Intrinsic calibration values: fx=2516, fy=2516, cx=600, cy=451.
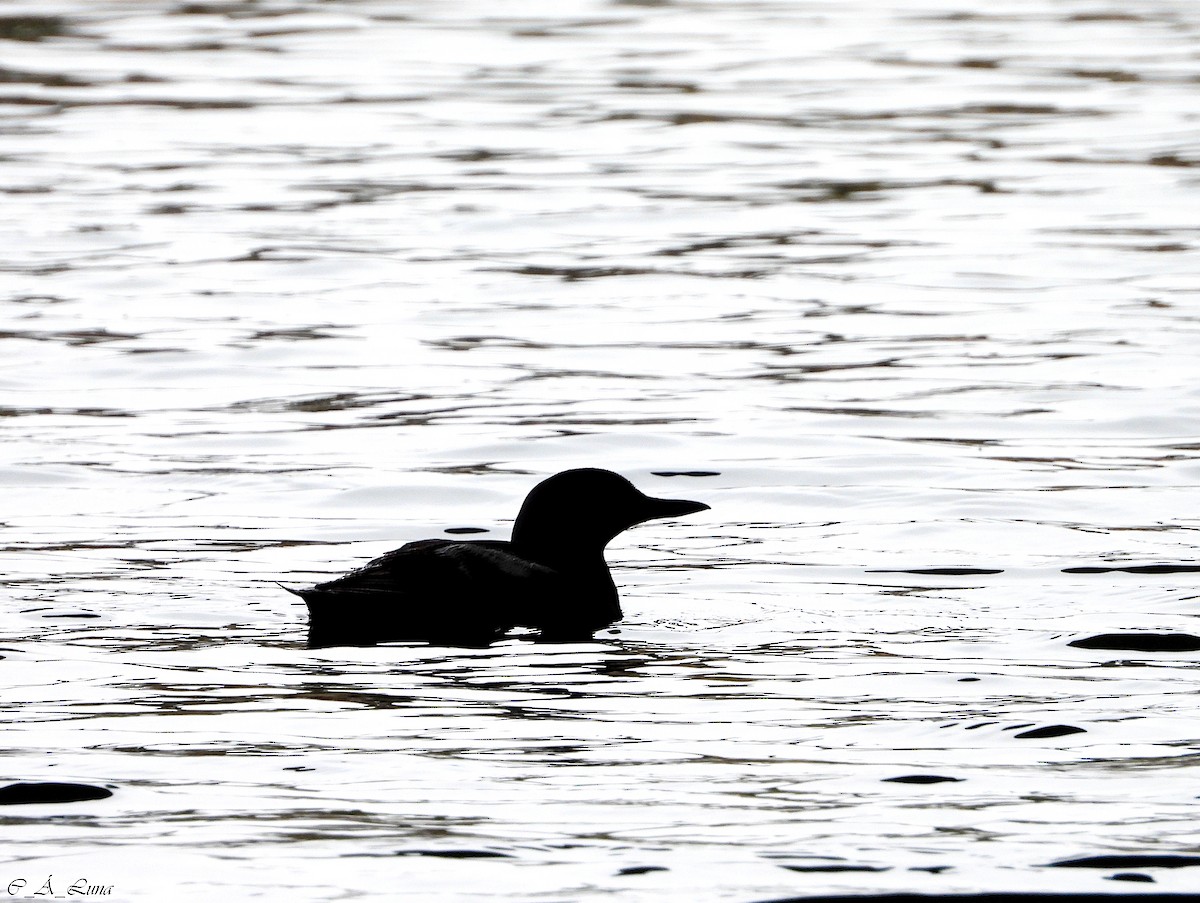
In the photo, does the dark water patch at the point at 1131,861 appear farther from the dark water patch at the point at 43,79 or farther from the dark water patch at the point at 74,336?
the dark water patch at the point at 43,79

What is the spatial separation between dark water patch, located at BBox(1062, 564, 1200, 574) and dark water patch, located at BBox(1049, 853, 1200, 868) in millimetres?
3419

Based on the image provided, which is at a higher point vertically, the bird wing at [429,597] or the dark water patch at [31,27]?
the dark water patch at [31,27]

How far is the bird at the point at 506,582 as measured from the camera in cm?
802

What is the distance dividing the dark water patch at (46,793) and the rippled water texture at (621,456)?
2cm

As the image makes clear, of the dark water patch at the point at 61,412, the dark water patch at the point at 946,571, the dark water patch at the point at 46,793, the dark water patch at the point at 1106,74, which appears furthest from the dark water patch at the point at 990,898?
the dark water patch at the point at 1106,74

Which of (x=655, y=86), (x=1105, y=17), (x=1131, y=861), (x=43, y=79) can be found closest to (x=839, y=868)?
(x=1131, y=861)

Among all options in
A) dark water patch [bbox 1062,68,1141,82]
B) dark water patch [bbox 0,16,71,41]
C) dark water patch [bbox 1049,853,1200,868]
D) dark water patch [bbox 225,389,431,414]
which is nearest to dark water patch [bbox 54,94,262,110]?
dark water patch [bbox 0,16,71,41]

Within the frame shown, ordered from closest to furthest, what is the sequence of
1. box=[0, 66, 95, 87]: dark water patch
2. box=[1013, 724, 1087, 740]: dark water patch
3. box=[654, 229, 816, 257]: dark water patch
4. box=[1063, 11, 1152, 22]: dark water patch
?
box=[1013, 724, 1087, 740]: dark water patch
box=[654, 229, 816, 257]: dark water patch
box=[0, 66, 95, 87]: dark water patch
box=[1063, 11, 1152, 22]: dark water patch

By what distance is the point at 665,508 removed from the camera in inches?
356

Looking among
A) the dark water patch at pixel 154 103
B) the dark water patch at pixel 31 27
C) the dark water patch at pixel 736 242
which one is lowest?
the dark water patch at pixel 736 242

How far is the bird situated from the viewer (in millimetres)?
8023

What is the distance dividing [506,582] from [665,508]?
3.03 ft

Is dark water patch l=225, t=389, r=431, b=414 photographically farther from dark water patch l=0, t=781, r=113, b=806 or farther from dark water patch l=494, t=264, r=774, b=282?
dark water patch l=0, t=781, r=113, b=806

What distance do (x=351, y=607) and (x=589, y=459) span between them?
12.1 feet
